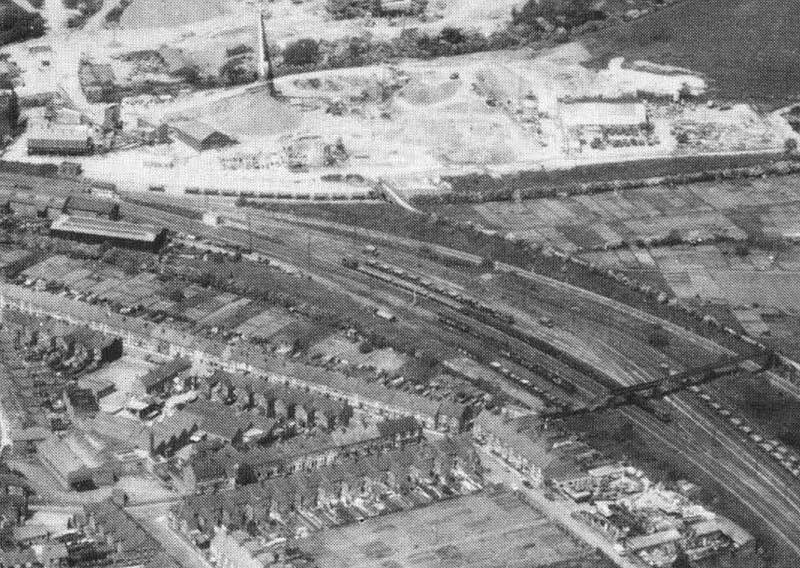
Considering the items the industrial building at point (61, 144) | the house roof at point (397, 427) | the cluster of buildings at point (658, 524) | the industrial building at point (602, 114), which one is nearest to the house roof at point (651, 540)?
the cluster of buildings at point (658, 524)

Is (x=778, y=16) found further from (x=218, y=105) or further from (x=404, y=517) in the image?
(x=404, y=517)

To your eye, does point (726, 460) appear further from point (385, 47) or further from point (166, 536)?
point (385, 47)

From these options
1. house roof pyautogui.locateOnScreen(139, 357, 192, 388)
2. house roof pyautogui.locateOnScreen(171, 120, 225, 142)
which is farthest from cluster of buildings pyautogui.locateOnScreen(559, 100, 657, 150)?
house roof pyautogui.locateOnScreen(139, 357, 192, 388)

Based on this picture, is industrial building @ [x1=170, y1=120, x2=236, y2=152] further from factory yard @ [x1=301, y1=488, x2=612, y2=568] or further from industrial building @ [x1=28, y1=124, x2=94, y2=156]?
factory yard @ [x1=301, y1=488, x2=612, y2=568]

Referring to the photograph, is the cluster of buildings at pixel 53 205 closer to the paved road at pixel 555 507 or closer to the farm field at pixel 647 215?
the farm field at pixel 647 215

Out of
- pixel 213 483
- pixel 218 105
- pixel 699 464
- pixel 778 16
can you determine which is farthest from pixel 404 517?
pixel 778 16

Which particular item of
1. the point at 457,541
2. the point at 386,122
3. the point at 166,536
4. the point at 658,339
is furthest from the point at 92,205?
the point at 457,541
